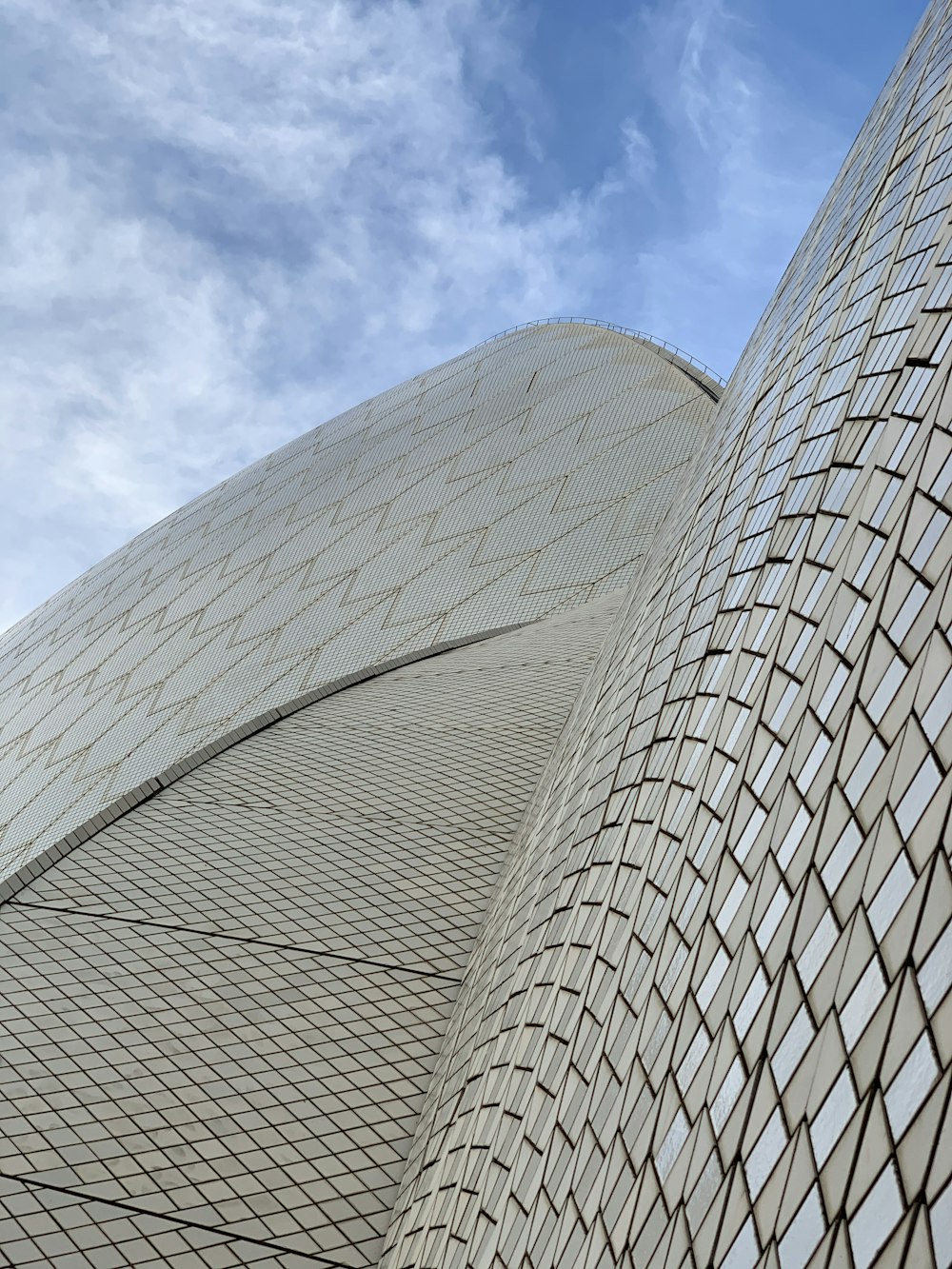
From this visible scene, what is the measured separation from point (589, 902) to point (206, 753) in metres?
12.9

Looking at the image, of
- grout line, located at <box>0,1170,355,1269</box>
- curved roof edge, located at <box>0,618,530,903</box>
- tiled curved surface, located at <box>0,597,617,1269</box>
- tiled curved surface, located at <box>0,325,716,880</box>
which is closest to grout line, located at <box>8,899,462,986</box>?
tiled curved surface, located at <box>0,597,617,1269</box>

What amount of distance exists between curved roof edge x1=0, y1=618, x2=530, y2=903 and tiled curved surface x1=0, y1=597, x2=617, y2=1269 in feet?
0.85

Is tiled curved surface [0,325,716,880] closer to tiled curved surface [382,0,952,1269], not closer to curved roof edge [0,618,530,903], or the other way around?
curved roof edge [0,618,530,903]

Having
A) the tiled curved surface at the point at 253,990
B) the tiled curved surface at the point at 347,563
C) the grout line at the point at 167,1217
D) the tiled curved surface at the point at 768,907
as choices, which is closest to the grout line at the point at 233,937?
the tiled curved surface at the point at 253,990

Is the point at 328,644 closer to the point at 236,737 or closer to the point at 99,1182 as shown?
the point at 236,737

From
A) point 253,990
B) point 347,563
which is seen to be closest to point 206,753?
point 253,990

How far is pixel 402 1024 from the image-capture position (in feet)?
46.3

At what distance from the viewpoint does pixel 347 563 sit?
3250 cm

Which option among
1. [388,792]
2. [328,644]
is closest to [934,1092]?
[388,792]

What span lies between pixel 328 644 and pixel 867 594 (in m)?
22.7

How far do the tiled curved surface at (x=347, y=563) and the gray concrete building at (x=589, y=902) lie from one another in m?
0.42

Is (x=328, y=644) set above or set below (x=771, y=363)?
above

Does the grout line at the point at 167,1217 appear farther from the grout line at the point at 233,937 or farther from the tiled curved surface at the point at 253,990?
the grout line at the point at 233,937

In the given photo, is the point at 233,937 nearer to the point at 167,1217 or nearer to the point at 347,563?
the point at 167,1217
